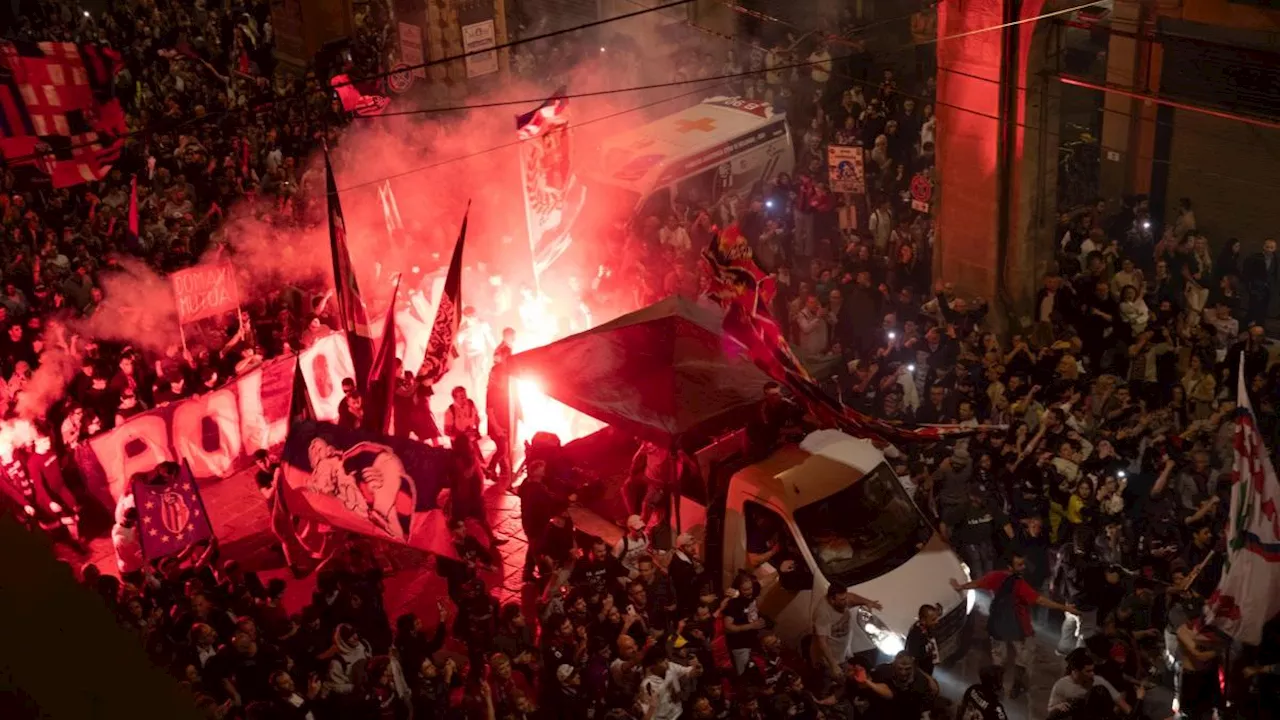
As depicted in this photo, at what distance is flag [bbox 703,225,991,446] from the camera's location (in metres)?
11.3

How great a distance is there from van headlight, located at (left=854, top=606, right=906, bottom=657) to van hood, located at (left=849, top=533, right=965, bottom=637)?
45mm

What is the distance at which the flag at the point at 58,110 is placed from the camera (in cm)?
1442

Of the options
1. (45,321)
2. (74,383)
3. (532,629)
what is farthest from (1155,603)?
(45,321)

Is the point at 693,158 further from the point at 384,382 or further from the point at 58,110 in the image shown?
the point at 58,110

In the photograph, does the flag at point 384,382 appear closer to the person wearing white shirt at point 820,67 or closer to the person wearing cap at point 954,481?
the person wearing cap at point 954,481

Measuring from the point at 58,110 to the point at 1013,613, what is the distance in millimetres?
10954

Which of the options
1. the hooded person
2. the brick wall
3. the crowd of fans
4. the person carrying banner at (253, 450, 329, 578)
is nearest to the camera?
the hooded person

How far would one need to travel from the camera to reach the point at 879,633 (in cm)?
1070

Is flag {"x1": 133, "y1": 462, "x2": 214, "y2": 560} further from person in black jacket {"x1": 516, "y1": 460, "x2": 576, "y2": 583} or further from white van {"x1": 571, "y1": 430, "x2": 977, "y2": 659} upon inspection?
white van {"x1": 571, "y1": 430, "x2": 977, "y2": 659}

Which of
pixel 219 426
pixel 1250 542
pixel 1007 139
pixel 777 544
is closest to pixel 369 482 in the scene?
pixel 219 426

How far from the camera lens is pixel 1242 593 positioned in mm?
8898

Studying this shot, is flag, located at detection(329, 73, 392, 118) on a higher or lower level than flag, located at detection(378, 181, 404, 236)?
higher

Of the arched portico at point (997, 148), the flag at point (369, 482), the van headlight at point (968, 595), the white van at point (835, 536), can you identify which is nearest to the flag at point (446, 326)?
the flag at point (369, 482)

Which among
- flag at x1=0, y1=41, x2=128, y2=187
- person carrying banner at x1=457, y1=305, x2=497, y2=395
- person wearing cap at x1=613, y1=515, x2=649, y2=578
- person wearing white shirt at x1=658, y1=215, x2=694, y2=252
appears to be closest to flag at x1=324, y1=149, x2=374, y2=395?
person carrying banner at x1=457, y1=305, x2=497, y2=395
